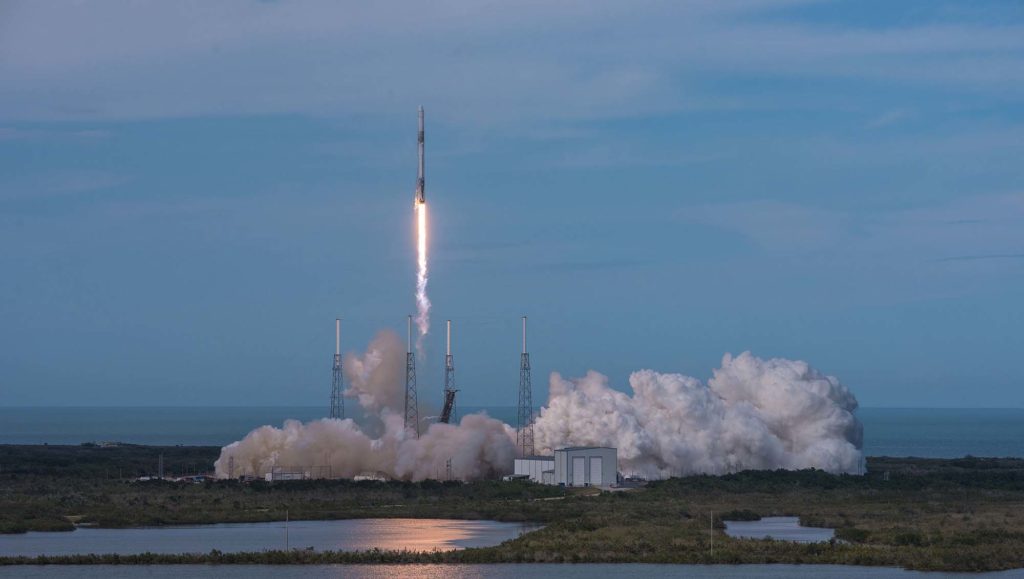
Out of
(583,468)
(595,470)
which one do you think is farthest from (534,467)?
(595,470)

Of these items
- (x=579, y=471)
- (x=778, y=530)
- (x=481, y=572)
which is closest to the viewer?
(x=481, y=572)

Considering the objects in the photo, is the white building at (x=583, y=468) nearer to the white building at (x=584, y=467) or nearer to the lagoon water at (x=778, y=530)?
the white building at (x=584, y=467)

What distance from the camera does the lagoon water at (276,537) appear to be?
56625 mm

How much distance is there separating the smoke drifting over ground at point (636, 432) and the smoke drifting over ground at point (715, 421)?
0.06m

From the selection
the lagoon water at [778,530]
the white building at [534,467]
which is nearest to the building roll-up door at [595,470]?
the white building at [534,467]

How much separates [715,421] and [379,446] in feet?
60.9

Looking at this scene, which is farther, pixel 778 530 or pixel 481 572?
pixel 778 530

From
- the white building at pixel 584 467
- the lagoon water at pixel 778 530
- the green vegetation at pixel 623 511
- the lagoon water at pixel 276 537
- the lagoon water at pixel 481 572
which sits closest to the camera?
the lagoon water at pixel 481 572

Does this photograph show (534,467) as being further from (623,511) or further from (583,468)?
(623,511)

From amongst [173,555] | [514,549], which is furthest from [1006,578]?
[173,555]

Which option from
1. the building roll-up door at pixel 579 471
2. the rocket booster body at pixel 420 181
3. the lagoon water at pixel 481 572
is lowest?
the lagoon water at pixel 481 572

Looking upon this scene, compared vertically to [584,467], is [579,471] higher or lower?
lower

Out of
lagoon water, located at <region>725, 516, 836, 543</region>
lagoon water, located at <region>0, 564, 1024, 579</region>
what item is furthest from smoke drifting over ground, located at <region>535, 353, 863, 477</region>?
lagoon water, located at <region>0, 564, 1024, 579</region>

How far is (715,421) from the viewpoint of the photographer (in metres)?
87.3
